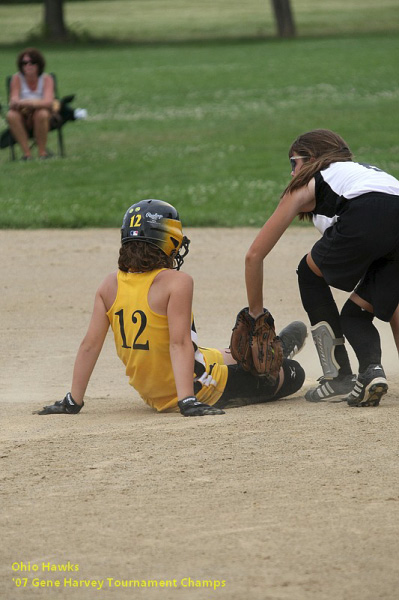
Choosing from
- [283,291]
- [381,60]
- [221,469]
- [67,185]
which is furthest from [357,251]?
[381,60]

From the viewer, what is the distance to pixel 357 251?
524cm

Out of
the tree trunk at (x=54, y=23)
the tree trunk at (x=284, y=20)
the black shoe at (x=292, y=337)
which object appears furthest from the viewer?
the tree trunk at (x=54, y=23)

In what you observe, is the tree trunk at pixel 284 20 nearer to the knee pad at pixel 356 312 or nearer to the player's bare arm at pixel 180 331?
the knee pad at pixel 356 312

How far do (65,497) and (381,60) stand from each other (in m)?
27.5

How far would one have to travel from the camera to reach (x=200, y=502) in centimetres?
394

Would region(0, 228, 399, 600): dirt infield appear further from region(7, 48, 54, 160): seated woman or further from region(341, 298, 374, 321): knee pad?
region(7, 48, 54, 160): seated woman

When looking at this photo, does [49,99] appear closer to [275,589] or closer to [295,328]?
[295,328]

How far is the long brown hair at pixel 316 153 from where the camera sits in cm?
528

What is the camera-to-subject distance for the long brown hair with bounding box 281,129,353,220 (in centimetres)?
528

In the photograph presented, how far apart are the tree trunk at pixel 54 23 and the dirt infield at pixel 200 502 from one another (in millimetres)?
40290

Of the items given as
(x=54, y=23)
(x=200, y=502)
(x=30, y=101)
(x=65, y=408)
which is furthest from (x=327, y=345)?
(x=54, y=23)

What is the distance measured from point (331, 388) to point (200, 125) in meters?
14.8

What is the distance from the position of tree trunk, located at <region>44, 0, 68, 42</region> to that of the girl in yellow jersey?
4094 cm

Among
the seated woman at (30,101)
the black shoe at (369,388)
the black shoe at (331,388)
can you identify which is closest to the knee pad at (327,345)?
the black shoe at (331,388)
